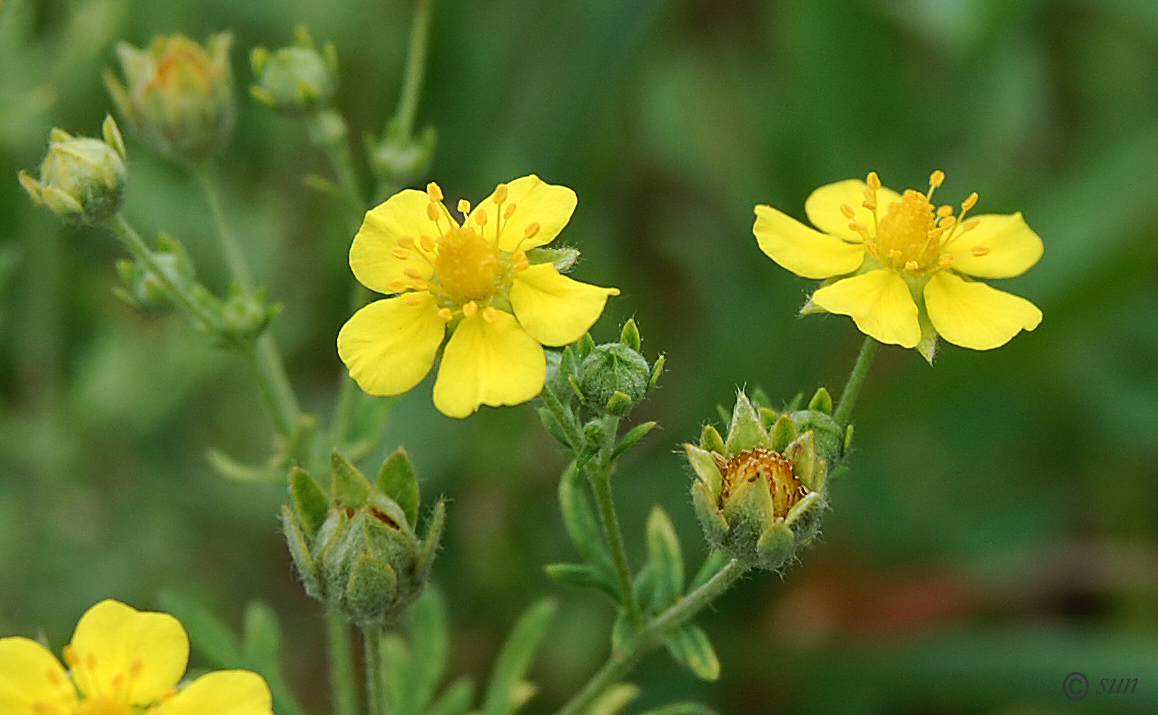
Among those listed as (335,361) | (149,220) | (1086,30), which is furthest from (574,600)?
(1086,30)

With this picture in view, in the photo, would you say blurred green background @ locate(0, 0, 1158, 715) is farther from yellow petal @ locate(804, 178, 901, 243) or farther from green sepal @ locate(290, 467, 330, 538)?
green sepal @ locate(290, 467, 330, 538)

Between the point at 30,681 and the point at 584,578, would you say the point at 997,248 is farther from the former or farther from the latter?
the point at 30,681

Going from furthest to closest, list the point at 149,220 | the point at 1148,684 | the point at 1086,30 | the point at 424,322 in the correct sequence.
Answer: the point at 1086,30 → the point at 149,220 → the point at 1148,684 → the point at 424,322

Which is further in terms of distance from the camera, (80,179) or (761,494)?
(80,179)

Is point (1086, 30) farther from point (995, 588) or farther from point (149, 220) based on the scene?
point (149, 220)

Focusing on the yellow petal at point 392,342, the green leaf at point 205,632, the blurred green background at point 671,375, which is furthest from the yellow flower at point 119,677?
the blurred green background at point 671,375

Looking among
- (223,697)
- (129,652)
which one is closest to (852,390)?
(223,697)

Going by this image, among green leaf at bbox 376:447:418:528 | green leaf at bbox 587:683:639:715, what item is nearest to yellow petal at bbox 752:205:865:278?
green leaf at bbox 376:447:418:528
